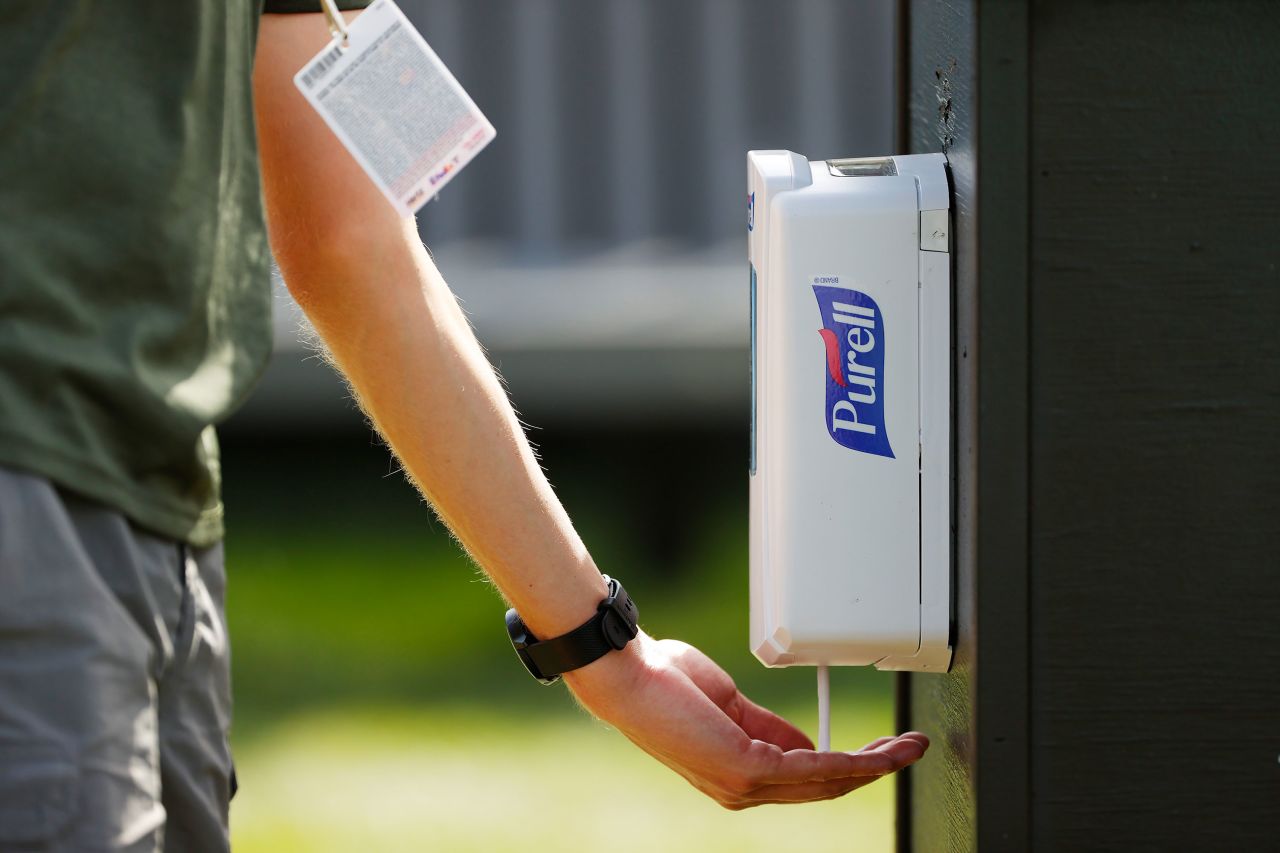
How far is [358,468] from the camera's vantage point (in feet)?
16.7

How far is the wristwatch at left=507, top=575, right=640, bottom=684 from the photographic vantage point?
50.6 inches

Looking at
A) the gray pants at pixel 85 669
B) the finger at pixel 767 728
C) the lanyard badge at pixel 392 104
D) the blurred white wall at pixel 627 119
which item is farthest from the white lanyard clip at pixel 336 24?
the blurred white wall at pixel 627 119

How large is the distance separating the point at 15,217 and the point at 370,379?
0.37 m

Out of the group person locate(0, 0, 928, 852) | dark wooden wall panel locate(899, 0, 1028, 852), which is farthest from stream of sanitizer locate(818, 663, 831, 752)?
person locate(0, 0, 928, 852)

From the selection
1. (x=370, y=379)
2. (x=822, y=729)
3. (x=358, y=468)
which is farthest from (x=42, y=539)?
(x=358, y=468)

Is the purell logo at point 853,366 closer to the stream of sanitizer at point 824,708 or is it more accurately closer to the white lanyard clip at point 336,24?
the stream of sanitizer at point 824,708

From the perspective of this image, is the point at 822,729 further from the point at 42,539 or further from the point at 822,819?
the point at 822,819

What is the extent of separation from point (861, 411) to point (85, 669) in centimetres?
70

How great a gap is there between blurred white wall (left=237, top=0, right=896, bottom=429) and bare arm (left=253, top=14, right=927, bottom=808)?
3.40 metres
